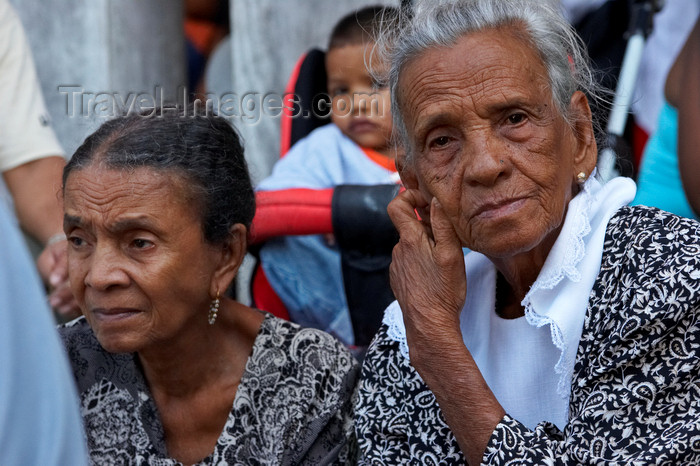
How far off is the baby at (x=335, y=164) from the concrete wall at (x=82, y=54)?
1.22 m

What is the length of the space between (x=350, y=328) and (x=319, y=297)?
0.58 feet

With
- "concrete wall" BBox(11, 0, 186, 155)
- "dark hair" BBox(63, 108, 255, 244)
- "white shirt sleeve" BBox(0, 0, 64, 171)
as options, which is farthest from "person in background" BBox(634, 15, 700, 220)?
"concrete wall" BBox(11, 0, 186, 155)

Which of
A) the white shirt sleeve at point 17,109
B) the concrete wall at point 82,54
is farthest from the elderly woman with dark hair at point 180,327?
the concrete wall at point 82,54

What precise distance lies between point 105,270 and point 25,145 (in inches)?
55.9

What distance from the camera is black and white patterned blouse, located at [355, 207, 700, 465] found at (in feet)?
7.06

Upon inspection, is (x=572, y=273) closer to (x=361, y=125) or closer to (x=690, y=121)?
(x=690, y=121)

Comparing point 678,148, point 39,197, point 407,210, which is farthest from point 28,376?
point 39,197

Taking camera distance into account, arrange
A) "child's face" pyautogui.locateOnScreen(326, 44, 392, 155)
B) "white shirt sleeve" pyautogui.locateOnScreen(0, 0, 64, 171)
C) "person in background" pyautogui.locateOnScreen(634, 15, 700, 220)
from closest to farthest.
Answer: "person in background" pyautogui.locateOnScreen(634, 15, 700, 220) < "white shirt sleeve" pyautogui.locateOnScreen(0, 0, 64, 171) < "child's face" pyautogui.locateOnScreen(326, 44, 392, 155)

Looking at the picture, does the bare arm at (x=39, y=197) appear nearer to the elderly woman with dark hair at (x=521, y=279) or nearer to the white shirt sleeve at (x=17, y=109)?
the white shirt sleeve at (x=17, y=109)

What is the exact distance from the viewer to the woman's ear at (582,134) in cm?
257

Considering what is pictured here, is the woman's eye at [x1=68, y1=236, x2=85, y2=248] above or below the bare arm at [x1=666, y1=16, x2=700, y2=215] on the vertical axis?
below

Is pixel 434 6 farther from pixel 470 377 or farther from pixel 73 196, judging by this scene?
pixel 73 196

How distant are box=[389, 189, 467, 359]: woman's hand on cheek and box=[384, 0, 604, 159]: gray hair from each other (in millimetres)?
253

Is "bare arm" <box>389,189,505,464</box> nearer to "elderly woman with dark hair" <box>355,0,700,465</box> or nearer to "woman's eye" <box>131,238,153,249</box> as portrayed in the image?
"elderly woman with dark hair" <box>355,0,700,465</box>
